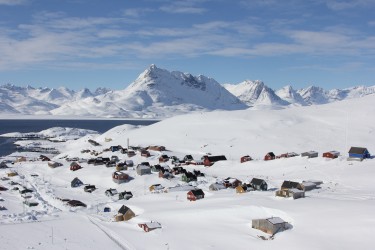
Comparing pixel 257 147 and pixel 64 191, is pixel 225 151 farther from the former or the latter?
pixel 64 191

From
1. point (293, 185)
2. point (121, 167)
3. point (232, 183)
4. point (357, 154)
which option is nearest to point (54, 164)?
point (121, 167)

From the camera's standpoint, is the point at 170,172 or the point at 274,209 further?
the point at 170,172

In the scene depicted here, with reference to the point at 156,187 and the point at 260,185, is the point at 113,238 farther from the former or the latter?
the point at 156,187

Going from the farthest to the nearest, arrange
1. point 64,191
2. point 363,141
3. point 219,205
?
1. point 363,141
2. point 64,191
3. point 219,205

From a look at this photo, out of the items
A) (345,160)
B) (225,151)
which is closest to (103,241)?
(345,160)

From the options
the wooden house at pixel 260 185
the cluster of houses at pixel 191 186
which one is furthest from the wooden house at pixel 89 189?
the wooden house at pixel 260 185

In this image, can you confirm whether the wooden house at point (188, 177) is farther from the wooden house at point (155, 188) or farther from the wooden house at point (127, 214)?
the wooden house at point (127, 214)

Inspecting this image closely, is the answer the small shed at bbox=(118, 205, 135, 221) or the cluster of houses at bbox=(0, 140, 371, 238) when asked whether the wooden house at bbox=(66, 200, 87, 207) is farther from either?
the small shed at bbox=(118, 205, 135, 221)
